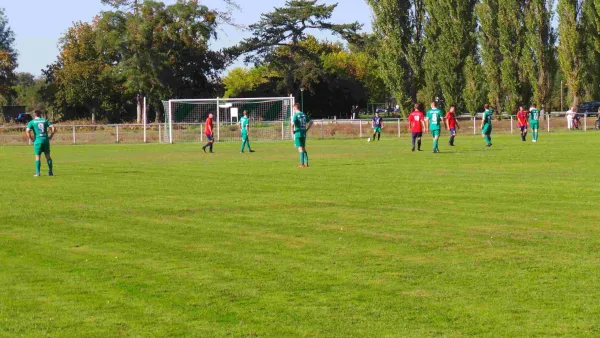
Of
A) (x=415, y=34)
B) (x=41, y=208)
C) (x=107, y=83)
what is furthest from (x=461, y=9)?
(x=41, y=208)

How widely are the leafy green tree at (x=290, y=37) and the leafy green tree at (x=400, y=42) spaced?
1112cm

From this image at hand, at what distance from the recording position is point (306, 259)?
10.7 m

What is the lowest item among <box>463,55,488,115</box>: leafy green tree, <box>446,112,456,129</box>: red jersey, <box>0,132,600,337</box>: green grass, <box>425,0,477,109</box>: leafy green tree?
<box>0,132,600,337</box>: green grass

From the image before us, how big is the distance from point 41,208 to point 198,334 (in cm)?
1017

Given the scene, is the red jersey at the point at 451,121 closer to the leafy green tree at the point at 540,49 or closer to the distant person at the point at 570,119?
the distant person at the point at 570,119

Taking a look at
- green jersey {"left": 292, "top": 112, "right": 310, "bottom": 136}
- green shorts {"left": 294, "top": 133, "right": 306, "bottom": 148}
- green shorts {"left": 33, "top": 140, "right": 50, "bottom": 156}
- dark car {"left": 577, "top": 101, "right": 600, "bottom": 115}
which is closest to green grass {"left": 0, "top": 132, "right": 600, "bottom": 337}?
green shorts {"left": 33, "top": 140, "right": 50, "bottom": 156}

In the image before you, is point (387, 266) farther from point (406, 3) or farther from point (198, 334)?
point (406, 3)

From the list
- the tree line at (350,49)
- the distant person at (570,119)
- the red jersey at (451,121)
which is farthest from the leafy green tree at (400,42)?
the red jersey at (451,121)

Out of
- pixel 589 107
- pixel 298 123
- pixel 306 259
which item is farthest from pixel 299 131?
pixel 589 107

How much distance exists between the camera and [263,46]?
278ft

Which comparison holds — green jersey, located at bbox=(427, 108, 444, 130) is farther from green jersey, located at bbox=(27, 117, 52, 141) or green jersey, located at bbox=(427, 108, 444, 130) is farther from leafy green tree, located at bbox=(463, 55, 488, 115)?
leafy green tree, located at bbox=(463, 55, 488, 115)

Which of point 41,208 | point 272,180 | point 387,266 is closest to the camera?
point 387,266

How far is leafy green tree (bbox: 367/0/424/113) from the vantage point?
72.1 m

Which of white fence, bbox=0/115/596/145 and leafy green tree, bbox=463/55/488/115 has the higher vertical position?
leafy green tree, bbox=463/55/488/115
